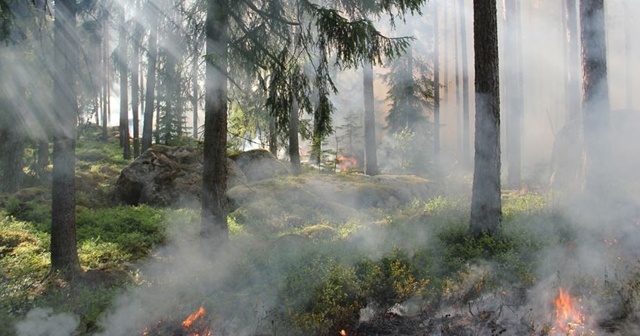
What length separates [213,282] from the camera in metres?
7.20

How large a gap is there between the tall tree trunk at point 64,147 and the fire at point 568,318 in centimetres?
768

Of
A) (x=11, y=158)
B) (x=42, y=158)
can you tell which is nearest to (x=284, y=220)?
(x=11, y=158)

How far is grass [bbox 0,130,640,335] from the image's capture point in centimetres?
623

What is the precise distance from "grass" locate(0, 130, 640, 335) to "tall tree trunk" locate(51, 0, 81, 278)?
1.57 ft

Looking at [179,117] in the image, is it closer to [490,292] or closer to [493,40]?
[493,40]

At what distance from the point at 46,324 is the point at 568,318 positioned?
7.09 meters

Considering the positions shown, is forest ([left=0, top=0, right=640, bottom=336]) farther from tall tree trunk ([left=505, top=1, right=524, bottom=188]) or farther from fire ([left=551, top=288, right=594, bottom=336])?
tall tree trunk ([left=505, top=1, right=524, bottom=188])

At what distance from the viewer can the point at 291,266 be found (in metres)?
7.43

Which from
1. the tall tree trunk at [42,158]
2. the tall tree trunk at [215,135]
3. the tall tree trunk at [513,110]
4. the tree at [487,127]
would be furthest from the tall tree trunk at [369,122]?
the tall tree trunk at [42,158]

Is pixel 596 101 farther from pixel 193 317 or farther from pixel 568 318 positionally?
pixel 193 317

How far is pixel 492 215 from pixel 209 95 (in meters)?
5.98

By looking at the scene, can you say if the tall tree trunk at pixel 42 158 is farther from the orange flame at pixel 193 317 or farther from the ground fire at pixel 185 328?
the orange flame at pixel 193 317

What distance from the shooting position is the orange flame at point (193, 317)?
6.08 m

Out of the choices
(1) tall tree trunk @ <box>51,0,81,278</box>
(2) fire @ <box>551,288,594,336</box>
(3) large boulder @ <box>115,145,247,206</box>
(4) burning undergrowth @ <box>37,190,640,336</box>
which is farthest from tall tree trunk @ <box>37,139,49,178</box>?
(2) fire @ <box>551,288,594,336</box>
